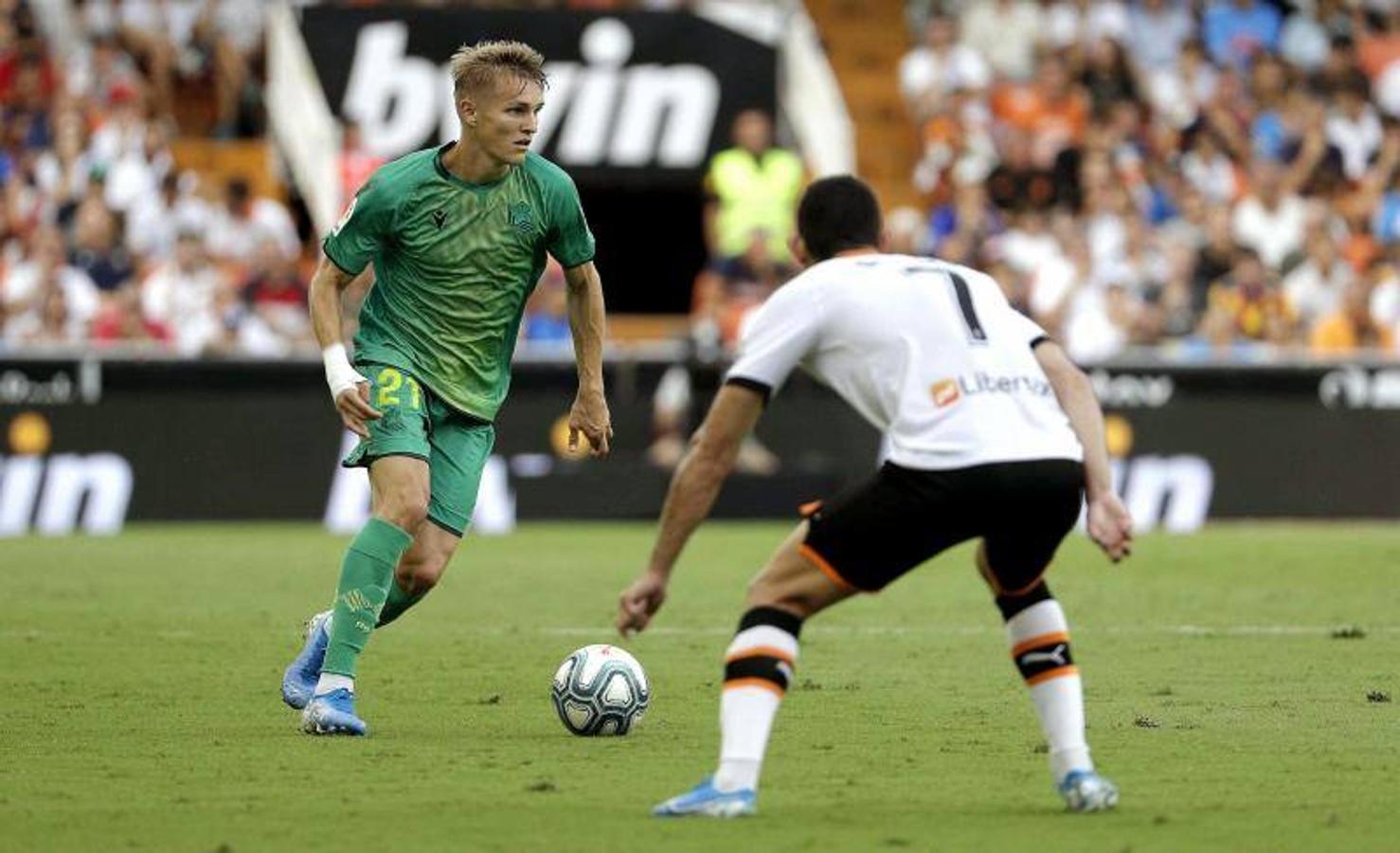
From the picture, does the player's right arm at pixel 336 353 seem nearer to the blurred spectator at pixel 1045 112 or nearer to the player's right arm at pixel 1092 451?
the player's right arm at pixel 1092 451

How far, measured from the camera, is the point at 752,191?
24172 millimetres

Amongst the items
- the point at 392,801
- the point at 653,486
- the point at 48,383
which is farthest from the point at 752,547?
the point at 392,801

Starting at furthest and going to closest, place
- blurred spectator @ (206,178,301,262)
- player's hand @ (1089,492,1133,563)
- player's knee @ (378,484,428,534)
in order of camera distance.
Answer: blurred spectator @ (206,178,301,262)
player's knee @ (378,484,428,534)
player's hand @ (1089,492,1133,563)

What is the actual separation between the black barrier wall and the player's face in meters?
12.2

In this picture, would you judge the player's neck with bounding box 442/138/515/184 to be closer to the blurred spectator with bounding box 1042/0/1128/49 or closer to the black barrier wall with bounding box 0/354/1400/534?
the black barrier wall with bounding box 0/354/1400/534

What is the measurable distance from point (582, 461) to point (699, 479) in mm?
15056

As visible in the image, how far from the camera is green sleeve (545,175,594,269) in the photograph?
9.63 m

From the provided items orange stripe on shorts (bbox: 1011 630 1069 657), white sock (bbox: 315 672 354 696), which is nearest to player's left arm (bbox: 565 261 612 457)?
white sock (bbox: 315 672 354 696)

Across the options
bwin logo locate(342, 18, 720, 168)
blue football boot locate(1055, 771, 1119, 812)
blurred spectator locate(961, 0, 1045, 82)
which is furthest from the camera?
blurred spectator locate(961, 0, 1045, 82)

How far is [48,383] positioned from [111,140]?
403 centimetres

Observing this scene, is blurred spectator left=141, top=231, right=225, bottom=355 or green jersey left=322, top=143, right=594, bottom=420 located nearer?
green jersey left=322, top=143, right=594, bottom=420

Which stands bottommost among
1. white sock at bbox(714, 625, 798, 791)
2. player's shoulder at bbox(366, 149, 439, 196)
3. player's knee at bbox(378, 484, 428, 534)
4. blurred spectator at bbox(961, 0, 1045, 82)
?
blurred spectator at bbox(961, 0, 1045, 82)

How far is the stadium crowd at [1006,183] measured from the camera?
2300 centimetres

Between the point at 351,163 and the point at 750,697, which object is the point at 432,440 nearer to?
the point at 750,697
